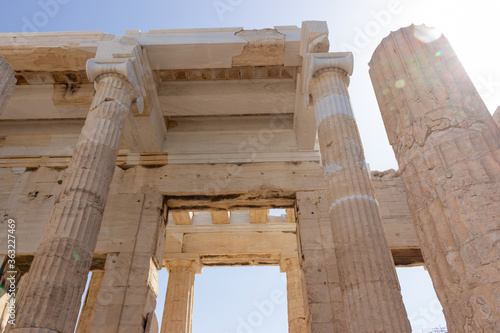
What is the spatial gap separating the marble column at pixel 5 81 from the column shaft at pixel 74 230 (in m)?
2.92

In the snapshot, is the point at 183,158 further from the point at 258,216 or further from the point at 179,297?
the point at 179,297

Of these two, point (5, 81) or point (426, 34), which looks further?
point (5, 81)

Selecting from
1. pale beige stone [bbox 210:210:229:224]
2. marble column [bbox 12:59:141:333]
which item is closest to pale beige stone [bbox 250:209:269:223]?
pale beige stone [bbox 210:210:229:224]

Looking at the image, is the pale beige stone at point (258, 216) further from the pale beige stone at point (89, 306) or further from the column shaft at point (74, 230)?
the column shaft at point (74, 230)

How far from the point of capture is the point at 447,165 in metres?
4.14

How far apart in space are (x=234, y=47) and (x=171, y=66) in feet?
7.06

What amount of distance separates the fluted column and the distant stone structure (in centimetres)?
2

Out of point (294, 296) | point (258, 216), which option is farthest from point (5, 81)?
point (294, 296)

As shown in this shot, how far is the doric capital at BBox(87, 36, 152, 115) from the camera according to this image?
33.7ft

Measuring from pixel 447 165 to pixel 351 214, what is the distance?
3393 millimetres

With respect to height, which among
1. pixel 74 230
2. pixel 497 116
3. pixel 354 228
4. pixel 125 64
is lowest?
pixel 354 228

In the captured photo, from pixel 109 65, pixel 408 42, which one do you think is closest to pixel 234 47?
pixel 109 65

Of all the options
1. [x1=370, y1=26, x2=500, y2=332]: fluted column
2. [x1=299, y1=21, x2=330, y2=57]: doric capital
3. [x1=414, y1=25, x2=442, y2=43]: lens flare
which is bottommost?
[x1=370, y1=26, x2=500, y2=332]: fluted column

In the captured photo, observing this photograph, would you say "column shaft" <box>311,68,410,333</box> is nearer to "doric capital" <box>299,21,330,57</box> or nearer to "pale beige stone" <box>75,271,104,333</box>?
"doric capital" <box>299,21,330,57</box>
